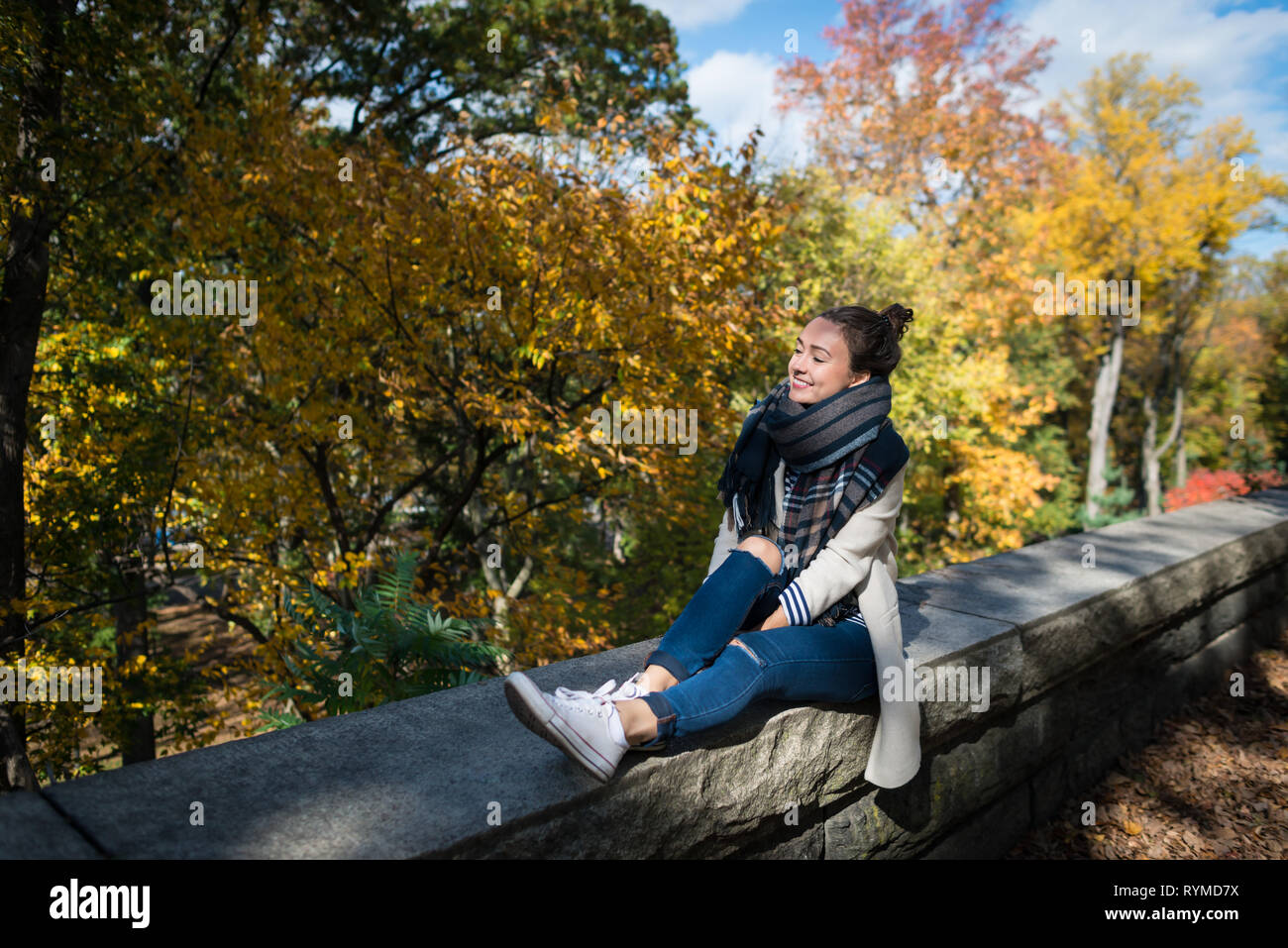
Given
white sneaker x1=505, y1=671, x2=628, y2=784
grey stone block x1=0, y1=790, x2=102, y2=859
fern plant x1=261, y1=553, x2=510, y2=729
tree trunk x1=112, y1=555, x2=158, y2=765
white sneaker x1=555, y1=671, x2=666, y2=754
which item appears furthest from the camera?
tree trunk x1=112, y1=555, x2=158, y2=765

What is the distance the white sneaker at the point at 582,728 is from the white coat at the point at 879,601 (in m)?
0.69

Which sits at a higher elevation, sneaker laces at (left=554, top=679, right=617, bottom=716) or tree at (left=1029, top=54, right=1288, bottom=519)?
tree at (left=1029, top=54, right=1288, bottom=519)

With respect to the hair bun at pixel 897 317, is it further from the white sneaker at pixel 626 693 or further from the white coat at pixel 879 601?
the white sneaker at pixel 626 693

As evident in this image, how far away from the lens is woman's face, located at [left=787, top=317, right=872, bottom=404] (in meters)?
2.36

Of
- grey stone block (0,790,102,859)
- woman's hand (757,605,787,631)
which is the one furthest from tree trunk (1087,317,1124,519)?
grey stone block (0,790,102,859)

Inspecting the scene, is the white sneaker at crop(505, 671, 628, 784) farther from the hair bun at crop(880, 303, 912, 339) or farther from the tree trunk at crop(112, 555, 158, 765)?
the tree trunk at crop(112, 555, 158, 765)

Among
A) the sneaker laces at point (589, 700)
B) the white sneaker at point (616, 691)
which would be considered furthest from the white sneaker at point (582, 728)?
the white sneaker at point (616, 691)

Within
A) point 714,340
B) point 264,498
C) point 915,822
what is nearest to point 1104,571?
point 915,822

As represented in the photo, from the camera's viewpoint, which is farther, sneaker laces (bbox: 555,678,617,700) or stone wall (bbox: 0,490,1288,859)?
sneaker laces (bbox: 555,678,617,700)

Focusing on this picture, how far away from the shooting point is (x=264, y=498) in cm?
808

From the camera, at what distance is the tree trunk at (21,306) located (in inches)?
197

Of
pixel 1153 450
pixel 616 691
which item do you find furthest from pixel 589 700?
pixel 1153 450

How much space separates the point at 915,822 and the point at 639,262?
5.46 meters

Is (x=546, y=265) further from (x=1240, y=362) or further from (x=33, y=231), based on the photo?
(x=1240, y=362)
